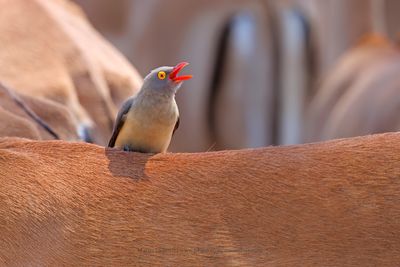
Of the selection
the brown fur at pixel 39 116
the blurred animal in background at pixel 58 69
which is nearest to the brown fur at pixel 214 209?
the brown fur at pixel 39 116

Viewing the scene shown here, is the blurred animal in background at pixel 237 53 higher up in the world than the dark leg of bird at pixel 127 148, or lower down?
lower down

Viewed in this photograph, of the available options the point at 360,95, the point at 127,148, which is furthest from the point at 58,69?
the point at 360,95

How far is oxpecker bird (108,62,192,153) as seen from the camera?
1.29m

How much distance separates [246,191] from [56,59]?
2.59 feet

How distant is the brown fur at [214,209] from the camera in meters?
1.12

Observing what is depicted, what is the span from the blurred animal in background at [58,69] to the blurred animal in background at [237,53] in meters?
1.57

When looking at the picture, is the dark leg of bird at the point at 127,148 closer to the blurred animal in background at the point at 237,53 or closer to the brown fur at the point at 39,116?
the brown fur at the point at 39,116

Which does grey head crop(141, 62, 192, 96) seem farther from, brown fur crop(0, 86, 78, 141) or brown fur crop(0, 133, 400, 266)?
brown fur crop(0, 86, 78, 141)

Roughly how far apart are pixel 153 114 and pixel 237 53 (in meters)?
2.53

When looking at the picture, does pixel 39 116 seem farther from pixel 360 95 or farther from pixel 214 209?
pixel 360 95

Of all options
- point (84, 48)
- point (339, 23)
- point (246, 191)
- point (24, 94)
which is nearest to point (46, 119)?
point (24, 94)

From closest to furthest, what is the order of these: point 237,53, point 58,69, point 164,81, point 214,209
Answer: point 214,209
point 164,81
point 58,69
point 237,53

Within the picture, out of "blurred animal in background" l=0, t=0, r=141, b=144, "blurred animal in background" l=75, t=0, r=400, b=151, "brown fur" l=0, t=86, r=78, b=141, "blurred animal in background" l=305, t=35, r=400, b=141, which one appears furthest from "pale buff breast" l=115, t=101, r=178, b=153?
"blurred animal in background" l=75, t=0, r=400, b=151

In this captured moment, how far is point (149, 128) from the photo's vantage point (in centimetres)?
130
